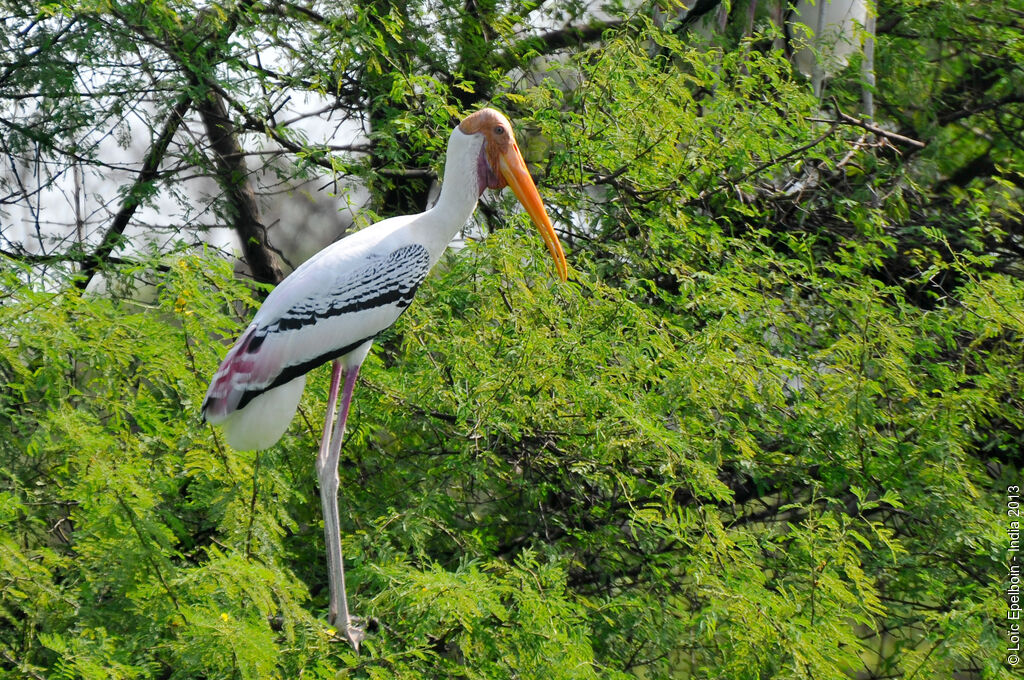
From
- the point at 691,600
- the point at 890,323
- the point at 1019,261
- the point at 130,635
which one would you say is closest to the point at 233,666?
the point at 130,635

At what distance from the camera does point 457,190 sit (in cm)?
407

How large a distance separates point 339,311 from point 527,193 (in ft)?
2.91

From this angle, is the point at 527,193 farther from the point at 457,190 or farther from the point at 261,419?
the point at 261,419

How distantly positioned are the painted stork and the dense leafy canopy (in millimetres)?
149

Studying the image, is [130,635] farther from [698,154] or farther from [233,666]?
[698,154]

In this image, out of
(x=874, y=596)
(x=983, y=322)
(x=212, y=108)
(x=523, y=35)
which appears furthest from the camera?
(x=523, y=35)

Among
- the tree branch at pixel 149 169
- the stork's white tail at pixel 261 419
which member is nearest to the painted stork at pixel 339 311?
the stork's white tail at pixel 261 419

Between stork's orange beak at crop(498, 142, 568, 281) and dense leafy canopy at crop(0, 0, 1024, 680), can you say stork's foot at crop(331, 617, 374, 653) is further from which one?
stork's orange beak at crop(498, 142, 568, 281)

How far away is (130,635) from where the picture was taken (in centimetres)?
308

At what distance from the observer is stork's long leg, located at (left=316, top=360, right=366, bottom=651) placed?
3527mm

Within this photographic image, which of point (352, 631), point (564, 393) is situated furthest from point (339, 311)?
point (352, 631)

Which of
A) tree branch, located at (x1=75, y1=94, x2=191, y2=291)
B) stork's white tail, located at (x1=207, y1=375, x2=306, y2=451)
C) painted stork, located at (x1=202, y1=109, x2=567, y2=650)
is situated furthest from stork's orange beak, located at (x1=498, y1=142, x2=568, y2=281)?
tree branch, located at (x1=75, y1=94, x2=191, y2=291)

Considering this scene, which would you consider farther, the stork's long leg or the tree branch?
the tree branch

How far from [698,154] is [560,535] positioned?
72.8 inches
